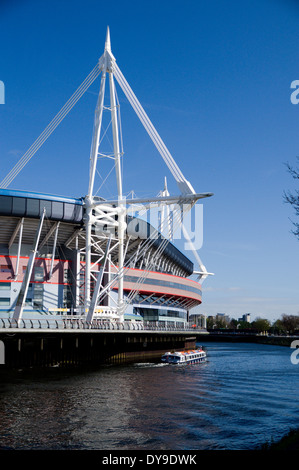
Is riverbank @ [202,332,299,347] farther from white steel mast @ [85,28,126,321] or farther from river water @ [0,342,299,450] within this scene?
Answer: river water @ [0,342,299,450]

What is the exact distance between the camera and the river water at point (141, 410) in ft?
73.0

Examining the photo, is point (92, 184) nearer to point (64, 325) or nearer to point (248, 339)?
point (64, 325)

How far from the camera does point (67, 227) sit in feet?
218

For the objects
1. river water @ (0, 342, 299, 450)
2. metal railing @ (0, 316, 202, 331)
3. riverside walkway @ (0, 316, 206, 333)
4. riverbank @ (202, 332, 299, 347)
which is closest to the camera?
river water @ (0, 342, 299, 450)

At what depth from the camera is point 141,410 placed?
29.4 metres

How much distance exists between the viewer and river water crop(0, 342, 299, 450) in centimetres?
2225

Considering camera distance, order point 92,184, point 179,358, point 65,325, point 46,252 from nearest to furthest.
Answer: point 65,325, point 92,184, point 179,358, point 46,252

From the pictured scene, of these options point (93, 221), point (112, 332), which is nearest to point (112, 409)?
point (112, 332)

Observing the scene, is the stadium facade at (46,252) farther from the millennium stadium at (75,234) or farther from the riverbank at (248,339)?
the riverbank at (248,339)

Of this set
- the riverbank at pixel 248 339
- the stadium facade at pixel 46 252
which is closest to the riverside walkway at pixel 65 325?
the stadium facade at pixel 46 252

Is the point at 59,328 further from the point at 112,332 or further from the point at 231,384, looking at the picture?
the point at 231,384

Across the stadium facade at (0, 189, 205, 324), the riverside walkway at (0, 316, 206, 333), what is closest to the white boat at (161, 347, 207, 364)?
the riverside walkway at (0, 316, 206, 333)

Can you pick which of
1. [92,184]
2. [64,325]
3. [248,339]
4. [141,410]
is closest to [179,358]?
[64,325]

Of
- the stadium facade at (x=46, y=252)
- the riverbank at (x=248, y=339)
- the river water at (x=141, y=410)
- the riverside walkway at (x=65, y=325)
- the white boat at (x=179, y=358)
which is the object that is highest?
the stadium facade at (x=46, y=252)
